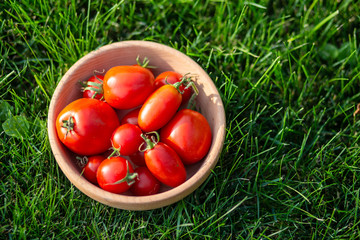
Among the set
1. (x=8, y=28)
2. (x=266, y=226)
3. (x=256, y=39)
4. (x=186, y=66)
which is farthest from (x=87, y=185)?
(x=256, y=39)

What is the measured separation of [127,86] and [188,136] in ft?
1.39

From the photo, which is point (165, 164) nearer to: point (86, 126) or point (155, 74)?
point (86, 126)

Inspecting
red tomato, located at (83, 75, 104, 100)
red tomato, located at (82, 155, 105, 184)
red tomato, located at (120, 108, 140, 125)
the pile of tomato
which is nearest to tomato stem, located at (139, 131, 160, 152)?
the pile of tomato

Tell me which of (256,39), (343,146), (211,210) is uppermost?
(256,39)

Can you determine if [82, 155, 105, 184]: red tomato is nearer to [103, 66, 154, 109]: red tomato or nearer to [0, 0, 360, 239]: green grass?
[0, 0, 360, 239]: green grass

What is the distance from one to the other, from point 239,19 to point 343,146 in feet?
3.54

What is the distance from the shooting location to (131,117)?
2.35 meters

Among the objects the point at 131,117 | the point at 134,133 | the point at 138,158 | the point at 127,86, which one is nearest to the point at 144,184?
the point at 138,158

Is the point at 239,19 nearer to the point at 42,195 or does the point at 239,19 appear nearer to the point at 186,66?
the point at 186,66

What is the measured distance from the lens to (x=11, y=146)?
2.49 m

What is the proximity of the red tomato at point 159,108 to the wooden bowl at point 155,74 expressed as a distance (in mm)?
255

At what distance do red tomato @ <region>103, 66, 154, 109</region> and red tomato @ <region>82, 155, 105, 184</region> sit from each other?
0.31 meters

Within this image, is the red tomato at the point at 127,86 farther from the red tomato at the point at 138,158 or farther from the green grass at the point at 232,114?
the green grass at the point at 232,114

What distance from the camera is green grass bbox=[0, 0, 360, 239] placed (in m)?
2.41
